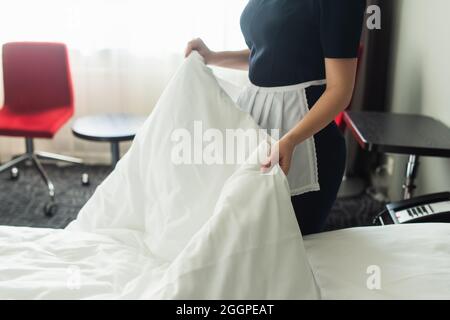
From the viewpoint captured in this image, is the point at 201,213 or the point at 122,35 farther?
the point at 122,35

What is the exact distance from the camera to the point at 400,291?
105 centimetres

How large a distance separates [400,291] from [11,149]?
3119mm

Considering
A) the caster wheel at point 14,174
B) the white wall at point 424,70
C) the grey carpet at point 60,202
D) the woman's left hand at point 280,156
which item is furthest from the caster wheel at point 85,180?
the woman's left hand at point 280,156

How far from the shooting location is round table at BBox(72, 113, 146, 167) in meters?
2.51

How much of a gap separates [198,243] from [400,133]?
1.26 metres

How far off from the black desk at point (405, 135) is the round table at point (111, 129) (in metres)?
1.14

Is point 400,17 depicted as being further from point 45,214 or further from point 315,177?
point 45,214

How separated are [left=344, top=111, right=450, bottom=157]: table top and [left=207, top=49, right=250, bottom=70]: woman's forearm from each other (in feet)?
1.85

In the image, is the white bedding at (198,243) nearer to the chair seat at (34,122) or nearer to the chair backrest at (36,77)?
the chair seat at (34,122)

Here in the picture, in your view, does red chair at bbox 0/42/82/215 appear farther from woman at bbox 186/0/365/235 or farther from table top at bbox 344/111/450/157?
woman at bbox 186/0/365/235

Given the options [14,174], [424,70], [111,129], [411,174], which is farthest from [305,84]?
[14,174]

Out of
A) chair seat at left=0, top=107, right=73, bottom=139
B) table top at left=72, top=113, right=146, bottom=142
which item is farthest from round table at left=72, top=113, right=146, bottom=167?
chair seat at left=0, top=107, right=73, bottom=139

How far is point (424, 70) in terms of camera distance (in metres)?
2.29

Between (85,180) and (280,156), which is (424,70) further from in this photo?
(85,180)
